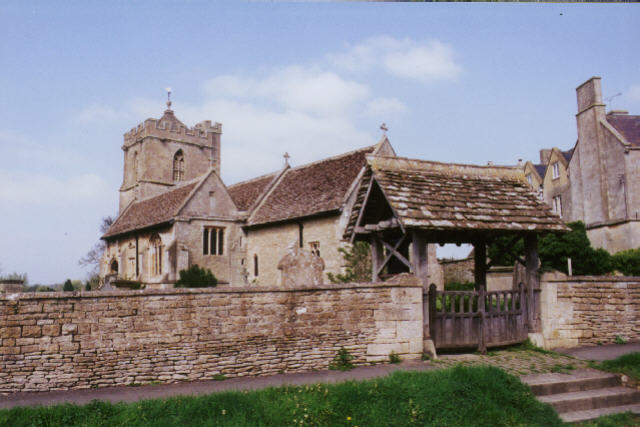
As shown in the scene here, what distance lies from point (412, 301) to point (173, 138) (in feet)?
117

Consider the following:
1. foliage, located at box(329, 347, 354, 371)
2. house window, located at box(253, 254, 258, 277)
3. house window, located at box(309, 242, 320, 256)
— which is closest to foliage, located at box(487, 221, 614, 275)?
house window, located at box(309, 242, 320, 256)

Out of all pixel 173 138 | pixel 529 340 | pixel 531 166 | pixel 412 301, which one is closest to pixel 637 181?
pixel 531 166

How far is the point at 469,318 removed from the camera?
1070 cm

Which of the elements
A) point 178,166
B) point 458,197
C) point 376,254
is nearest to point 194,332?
point 376,254

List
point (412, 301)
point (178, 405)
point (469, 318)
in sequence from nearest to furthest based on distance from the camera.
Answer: point (178, 405) < point (412, 301) < point (469, 318)

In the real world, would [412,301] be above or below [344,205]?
below

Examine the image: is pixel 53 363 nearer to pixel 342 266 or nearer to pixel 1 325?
pixel 1 325

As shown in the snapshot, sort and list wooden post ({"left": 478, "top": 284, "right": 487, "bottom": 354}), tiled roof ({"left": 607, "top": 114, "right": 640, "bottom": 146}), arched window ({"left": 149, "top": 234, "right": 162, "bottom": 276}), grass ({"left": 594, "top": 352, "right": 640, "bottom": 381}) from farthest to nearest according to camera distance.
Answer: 1. tiled roof ({"left": 607, "top": 114, "right": 640, "bottom": 146})
2. arched window ({"left": 149, "top": 234, "right": 162, "bottom": 276})
3. wooden post ({"left": 478, "top": 284, "right": 487, "bottom": 354})
4. grass ({"left": 594, "top": 352, "right": 640, "bottom": 381})

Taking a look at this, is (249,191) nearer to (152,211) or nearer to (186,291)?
(152,211)

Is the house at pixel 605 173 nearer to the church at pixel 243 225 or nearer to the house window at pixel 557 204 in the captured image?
the house window at pixel 557 204

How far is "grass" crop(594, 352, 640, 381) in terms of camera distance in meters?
8.66

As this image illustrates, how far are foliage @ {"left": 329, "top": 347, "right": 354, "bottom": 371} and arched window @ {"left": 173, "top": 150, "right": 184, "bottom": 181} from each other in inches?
1382

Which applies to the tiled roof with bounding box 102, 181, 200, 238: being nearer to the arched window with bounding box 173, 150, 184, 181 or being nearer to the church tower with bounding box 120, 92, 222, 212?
the church tower with bounding box 120, 92, 222, 212

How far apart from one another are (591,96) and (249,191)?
70.9ft
